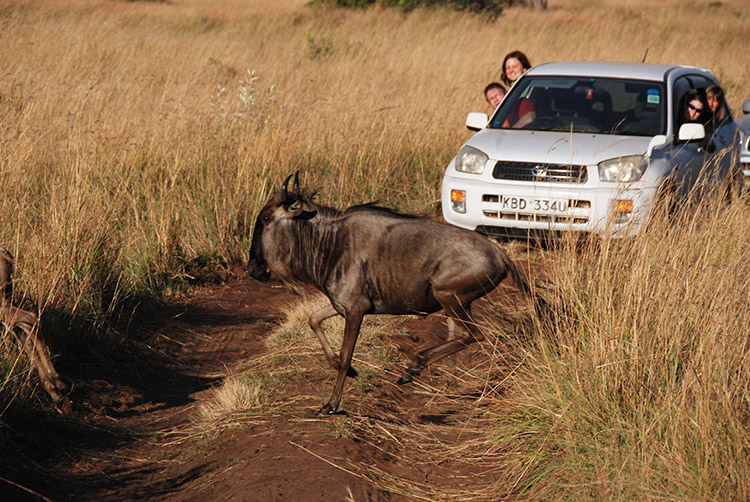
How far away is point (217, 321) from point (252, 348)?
2.54ft

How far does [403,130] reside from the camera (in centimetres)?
1157

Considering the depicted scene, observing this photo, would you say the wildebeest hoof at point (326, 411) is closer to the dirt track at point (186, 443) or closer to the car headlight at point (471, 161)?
the dirt track at point (186, 443)

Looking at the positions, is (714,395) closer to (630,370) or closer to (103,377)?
(630,370)

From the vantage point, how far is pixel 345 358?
5094 mm

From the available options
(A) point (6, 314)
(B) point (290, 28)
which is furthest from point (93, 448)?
(B) point (290, 28)

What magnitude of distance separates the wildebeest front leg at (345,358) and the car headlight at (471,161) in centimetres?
348

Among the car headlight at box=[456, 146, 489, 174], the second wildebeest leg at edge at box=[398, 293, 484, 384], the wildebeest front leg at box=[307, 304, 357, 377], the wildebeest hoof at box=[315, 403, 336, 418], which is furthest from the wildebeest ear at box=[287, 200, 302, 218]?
the car headlight at box=[456, 146, 489, 174]

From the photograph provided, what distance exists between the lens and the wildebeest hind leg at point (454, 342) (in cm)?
529

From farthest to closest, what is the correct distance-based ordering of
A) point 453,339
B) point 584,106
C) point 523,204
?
point 584,106 → point 523,204 → point 453,339

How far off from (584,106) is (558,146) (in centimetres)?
125

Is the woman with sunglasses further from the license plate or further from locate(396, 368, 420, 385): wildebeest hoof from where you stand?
locate(396, 368, 420, 385): wildebeest hoof

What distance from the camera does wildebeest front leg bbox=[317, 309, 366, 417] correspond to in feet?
16.4

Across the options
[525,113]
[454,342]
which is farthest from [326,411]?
[525,113]

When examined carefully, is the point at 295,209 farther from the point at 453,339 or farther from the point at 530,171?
the point at 530,171
